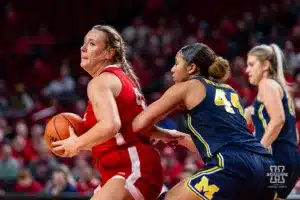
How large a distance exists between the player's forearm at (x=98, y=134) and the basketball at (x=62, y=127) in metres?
0.23

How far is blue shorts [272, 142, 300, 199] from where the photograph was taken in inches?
225

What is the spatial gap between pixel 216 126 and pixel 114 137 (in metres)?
0.65

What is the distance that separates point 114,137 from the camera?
4332mm

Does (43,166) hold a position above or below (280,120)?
below

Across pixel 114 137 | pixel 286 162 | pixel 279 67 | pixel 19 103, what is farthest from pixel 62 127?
pixel 19 103

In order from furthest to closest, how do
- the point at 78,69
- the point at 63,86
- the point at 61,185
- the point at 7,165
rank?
the point at 78,69 → the point at 63,86 → the point at 7,165 → the point at 61,185

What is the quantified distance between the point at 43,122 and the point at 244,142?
8892 mm

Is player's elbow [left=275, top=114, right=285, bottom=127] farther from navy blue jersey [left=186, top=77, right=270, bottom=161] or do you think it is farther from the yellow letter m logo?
the yellow letter m logo

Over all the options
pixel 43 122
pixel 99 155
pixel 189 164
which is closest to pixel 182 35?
pixel 43 122

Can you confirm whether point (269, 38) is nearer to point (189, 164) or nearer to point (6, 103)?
point (189, 164)

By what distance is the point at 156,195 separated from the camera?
4367 mm

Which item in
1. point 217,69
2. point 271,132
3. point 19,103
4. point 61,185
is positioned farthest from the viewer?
point 19,103

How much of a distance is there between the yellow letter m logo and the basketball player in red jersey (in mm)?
336

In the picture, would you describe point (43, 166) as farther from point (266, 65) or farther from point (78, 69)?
point (266, 65)
